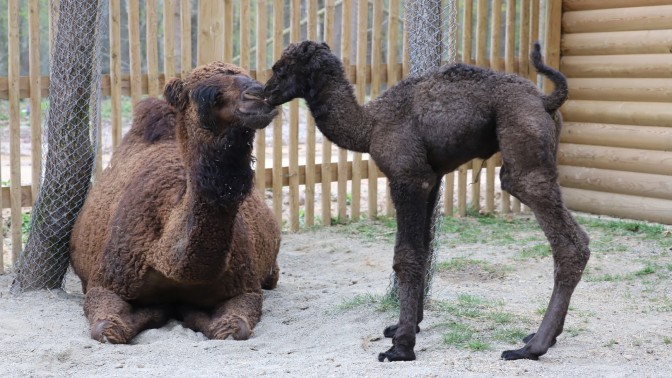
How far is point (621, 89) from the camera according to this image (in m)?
10.6

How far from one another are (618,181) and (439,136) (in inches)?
261

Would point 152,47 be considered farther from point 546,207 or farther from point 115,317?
point 546,207

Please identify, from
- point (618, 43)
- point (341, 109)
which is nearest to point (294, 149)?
point (618, 43)

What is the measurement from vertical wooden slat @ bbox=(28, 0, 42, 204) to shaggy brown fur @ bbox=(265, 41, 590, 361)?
141 inches

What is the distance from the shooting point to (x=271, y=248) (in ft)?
22.6

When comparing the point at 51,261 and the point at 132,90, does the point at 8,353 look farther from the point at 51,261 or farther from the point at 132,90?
the point at 132,90

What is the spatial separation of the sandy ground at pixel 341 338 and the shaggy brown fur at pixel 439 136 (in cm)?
26

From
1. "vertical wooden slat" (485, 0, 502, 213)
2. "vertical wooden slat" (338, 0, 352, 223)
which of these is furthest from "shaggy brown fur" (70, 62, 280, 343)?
"vertical wooden slat" (485, 0, 502, 213)

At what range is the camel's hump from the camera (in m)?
6.91

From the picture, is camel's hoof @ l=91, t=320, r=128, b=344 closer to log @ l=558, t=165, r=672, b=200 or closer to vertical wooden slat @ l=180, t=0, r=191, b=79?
vertical wooden slat @ l=180, t=0, r=191, b=79

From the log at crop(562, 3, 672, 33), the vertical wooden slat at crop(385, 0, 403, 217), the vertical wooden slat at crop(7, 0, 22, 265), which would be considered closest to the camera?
the vertical wooden slat at crop(7, 0, 22, 265)

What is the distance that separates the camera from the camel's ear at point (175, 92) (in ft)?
17.7

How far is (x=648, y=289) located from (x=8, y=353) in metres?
4.76

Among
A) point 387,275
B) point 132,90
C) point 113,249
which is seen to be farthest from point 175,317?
point 132,90
